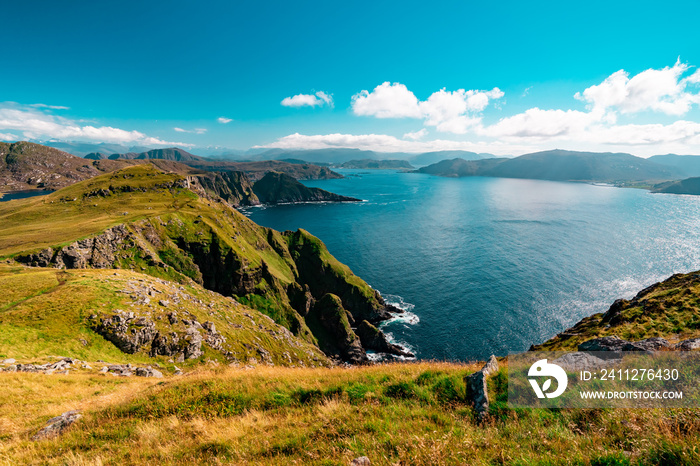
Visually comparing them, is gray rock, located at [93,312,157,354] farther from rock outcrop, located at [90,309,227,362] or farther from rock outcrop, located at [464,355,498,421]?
rock outcrop, located at [464,355,498,421]

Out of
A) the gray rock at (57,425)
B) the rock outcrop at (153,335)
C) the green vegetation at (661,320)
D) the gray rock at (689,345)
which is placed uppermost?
the gray rock at (689,345)

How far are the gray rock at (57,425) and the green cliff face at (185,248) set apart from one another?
52805mm

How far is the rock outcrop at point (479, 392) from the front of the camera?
8891 mm

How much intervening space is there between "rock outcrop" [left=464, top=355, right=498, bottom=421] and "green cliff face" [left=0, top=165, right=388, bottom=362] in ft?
213

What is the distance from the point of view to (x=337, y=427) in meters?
8.66

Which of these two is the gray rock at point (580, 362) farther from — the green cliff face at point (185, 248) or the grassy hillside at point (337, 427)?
the green cliff face at point (185, 248)

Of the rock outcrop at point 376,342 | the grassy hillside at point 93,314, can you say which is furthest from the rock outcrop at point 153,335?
the rock outcrop at point 376,342

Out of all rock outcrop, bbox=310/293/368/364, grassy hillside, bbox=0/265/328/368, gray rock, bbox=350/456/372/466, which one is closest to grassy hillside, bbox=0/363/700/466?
gray rock, bbox=350/456/372/466

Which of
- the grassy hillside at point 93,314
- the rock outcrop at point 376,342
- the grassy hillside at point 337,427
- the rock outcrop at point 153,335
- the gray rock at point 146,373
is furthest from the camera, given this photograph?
the rock outcrop at point 376,342

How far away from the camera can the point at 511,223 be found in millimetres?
190750

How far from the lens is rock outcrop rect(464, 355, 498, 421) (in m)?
8.89

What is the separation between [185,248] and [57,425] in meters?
69.4

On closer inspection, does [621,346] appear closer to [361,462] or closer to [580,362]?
[580,362]

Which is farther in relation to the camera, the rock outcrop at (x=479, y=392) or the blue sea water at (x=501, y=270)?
the blue sea water at (x=501, y=270)
